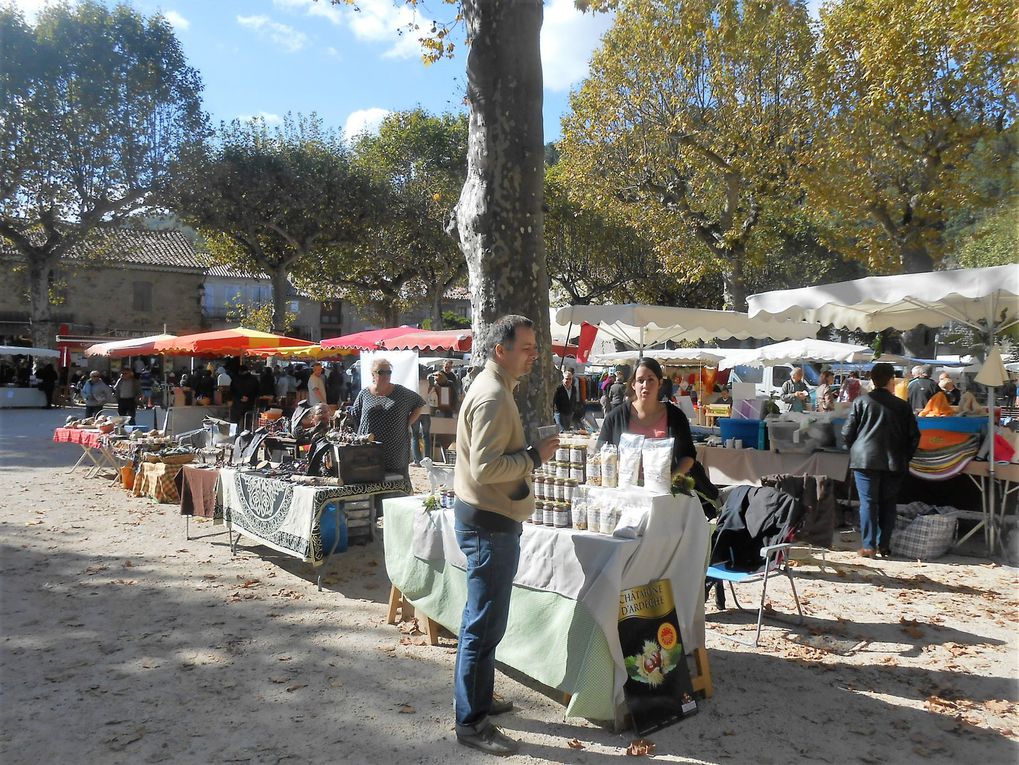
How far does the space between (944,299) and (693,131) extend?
11549 millimetres

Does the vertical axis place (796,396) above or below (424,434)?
above

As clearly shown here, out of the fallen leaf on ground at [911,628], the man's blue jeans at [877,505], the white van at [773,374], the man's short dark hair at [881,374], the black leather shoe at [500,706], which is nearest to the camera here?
the black leather shoe at [500,706]

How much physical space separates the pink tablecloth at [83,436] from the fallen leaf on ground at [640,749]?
984cm

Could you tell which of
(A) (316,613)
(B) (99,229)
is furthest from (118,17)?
(A) (316,613)

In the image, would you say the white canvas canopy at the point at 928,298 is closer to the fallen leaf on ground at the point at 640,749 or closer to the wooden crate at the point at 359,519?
the wooden crate at the point at 359,519

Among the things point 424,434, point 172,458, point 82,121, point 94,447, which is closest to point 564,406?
point 424,434

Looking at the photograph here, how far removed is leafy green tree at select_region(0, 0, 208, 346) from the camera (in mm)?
21094

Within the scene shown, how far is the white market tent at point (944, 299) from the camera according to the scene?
5.95 meters

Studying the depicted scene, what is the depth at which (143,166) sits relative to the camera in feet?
74.9

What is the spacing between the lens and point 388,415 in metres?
6.43

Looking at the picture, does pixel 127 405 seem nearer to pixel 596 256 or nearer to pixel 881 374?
pixel 881 374

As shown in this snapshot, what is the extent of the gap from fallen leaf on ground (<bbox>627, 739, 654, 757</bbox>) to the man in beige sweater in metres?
→ 0.49

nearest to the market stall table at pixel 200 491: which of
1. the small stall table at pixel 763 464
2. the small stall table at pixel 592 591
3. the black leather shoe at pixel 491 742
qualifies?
the small stall table at pixel 592 591

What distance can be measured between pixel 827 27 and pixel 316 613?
14.8 m
